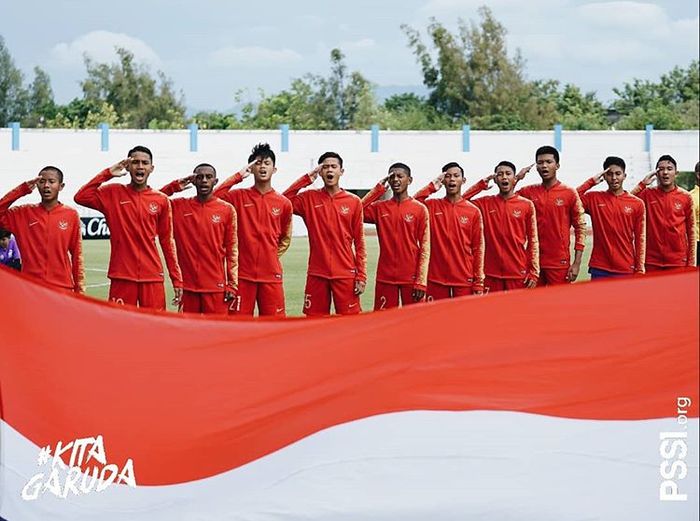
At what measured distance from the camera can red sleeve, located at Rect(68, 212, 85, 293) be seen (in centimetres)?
913

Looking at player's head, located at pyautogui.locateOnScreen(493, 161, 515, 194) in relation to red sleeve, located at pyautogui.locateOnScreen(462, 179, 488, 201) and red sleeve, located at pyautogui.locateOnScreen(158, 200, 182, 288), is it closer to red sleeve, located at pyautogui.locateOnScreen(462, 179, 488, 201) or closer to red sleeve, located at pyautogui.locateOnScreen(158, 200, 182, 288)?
red sleeve, located at pyautogui.locateOnScreen(462, 179, 488, 201)

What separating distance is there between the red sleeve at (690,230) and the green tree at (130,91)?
6385 cm

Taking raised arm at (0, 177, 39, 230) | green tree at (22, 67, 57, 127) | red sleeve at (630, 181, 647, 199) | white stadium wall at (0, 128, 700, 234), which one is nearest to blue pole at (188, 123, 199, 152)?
white stadium wall at (0, 128, 700, 234)

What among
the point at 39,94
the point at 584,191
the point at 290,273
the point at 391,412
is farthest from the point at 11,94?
the point at 391,412

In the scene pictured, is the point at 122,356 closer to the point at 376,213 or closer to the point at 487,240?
the point at 376,213

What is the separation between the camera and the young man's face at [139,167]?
905cm

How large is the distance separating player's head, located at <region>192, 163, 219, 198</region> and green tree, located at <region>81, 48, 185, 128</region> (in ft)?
213

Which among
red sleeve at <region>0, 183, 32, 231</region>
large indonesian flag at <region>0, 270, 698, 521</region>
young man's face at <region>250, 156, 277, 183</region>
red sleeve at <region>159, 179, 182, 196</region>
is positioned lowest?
large indonesian flag at <region>0, 270, 698, 521</region>

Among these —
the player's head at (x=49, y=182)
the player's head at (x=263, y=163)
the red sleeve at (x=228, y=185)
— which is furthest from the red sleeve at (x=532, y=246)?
the player's head at (x=49, y=182)

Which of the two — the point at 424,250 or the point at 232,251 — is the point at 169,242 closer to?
the point at 232,251

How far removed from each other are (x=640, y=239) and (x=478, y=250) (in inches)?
61.9

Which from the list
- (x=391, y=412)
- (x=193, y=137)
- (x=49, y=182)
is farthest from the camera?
(x=193, y=137)

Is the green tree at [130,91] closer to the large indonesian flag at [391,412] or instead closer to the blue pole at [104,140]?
the blue pole at [104,140]

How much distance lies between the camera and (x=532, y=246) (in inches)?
417
